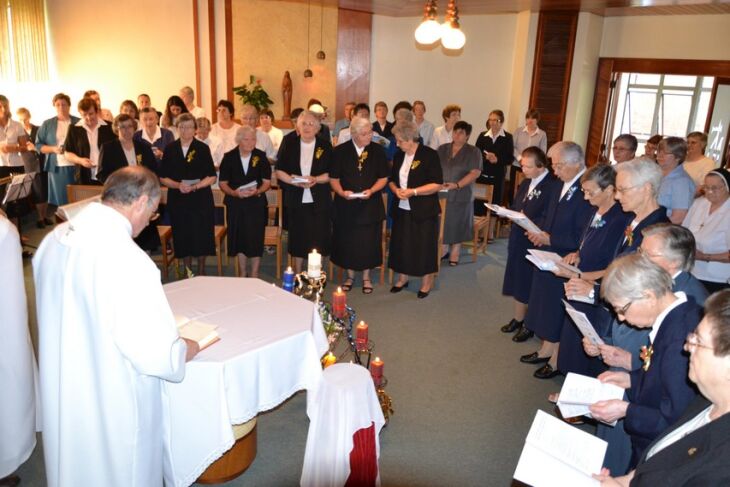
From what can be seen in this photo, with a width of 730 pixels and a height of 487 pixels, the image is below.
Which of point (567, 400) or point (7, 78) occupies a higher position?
point (7, 78)

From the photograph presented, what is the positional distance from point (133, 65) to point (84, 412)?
31.8ft

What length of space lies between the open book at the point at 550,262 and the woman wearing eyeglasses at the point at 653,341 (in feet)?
4.46

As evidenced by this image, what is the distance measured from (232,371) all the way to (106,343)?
0.58 metres

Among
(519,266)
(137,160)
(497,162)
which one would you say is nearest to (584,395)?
(519,266)

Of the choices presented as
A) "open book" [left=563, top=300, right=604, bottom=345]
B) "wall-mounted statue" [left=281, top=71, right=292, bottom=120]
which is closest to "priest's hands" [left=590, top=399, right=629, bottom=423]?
"open book" [left=563, top=300, right=604, bottom=345]

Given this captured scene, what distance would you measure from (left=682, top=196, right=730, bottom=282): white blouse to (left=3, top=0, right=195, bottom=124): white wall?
892cm

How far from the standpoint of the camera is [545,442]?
2.24 meters

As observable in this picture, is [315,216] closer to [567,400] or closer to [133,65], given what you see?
[567,400]

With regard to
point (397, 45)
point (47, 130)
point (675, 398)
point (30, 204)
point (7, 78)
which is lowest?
point (30, 204)

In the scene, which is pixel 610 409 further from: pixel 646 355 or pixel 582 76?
pixel 582 76

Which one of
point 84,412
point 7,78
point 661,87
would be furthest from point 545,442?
point 661,87

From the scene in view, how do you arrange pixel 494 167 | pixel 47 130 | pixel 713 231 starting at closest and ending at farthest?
1. pixel 713 231
2. pixel 47 130
3. pixel 494 167

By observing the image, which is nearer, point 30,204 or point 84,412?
point 84,412

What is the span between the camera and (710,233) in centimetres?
459
